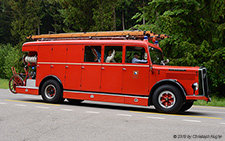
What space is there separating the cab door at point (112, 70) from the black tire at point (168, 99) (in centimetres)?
146

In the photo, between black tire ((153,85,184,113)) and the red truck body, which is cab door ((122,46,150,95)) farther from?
black tire ((153,85,184,113))

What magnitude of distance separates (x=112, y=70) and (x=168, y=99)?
7.50 ft

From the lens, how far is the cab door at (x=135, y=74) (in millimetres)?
9328

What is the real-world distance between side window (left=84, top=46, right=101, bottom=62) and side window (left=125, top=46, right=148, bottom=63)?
117 cm

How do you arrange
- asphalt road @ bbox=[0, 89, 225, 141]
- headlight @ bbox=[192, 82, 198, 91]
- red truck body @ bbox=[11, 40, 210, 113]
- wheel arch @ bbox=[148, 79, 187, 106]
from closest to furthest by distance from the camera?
asphalt road @ bbox=[0, 89, 225, 141], headlight @ bbox=[192, 82, 198, 91], wheel arch @ bbox=[148, 79, 187, 106], red truck body @ bbox=[11, 40, 210, 113]

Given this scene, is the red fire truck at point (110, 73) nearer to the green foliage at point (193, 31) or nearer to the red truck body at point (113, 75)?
the red truck body at point (113, 75)

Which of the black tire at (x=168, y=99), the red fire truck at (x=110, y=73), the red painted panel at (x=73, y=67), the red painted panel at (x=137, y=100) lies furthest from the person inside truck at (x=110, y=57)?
the black tire at (x=168, y=99)

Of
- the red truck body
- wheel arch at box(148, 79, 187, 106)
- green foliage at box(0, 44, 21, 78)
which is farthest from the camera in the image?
green foliage at box(0, 44, 21, 78)

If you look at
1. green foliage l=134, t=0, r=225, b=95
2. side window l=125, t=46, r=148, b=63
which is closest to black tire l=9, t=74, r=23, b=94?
side window l=125, t=46, r=148, b=63

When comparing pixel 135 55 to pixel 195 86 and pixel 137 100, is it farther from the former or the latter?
pixel 195 86

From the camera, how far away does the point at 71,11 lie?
32375 millimetres

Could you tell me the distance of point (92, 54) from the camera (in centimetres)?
1047

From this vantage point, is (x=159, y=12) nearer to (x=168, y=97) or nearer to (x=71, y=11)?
(x=168, y=97)

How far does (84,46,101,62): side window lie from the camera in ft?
33.9
